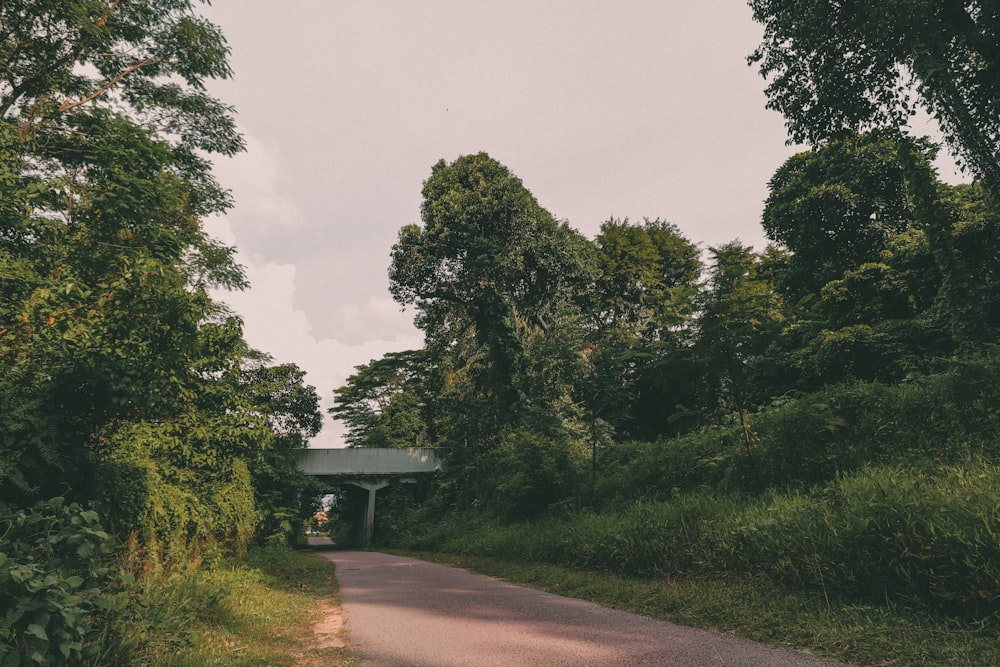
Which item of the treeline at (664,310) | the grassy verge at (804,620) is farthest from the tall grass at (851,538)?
the treeline at (664,310)

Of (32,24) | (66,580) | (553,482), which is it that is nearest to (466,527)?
(553,482)

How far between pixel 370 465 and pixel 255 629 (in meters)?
25.0

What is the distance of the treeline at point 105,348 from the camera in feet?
11.8

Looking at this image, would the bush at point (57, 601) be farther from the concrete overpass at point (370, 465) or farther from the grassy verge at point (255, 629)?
the concrete overpass at point (370, 465)

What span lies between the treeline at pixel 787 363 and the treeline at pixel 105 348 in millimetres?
6463

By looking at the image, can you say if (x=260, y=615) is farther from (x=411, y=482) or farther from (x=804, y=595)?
(x=411, y=482)

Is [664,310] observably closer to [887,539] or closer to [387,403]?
[887,539]

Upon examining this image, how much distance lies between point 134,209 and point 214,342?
2828 millimetres

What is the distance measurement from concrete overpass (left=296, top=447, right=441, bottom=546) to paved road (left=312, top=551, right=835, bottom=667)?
2251 cm

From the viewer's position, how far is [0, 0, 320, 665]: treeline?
3592 millimetres

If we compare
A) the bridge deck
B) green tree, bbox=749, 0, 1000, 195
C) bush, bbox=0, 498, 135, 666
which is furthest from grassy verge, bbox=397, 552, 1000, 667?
the bridge deck

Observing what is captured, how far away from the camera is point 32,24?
893 centimetres

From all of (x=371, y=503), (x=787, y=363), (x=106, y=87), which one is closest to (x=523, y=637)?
(x=106, y=87)

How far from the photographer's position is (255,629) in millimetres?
5309
